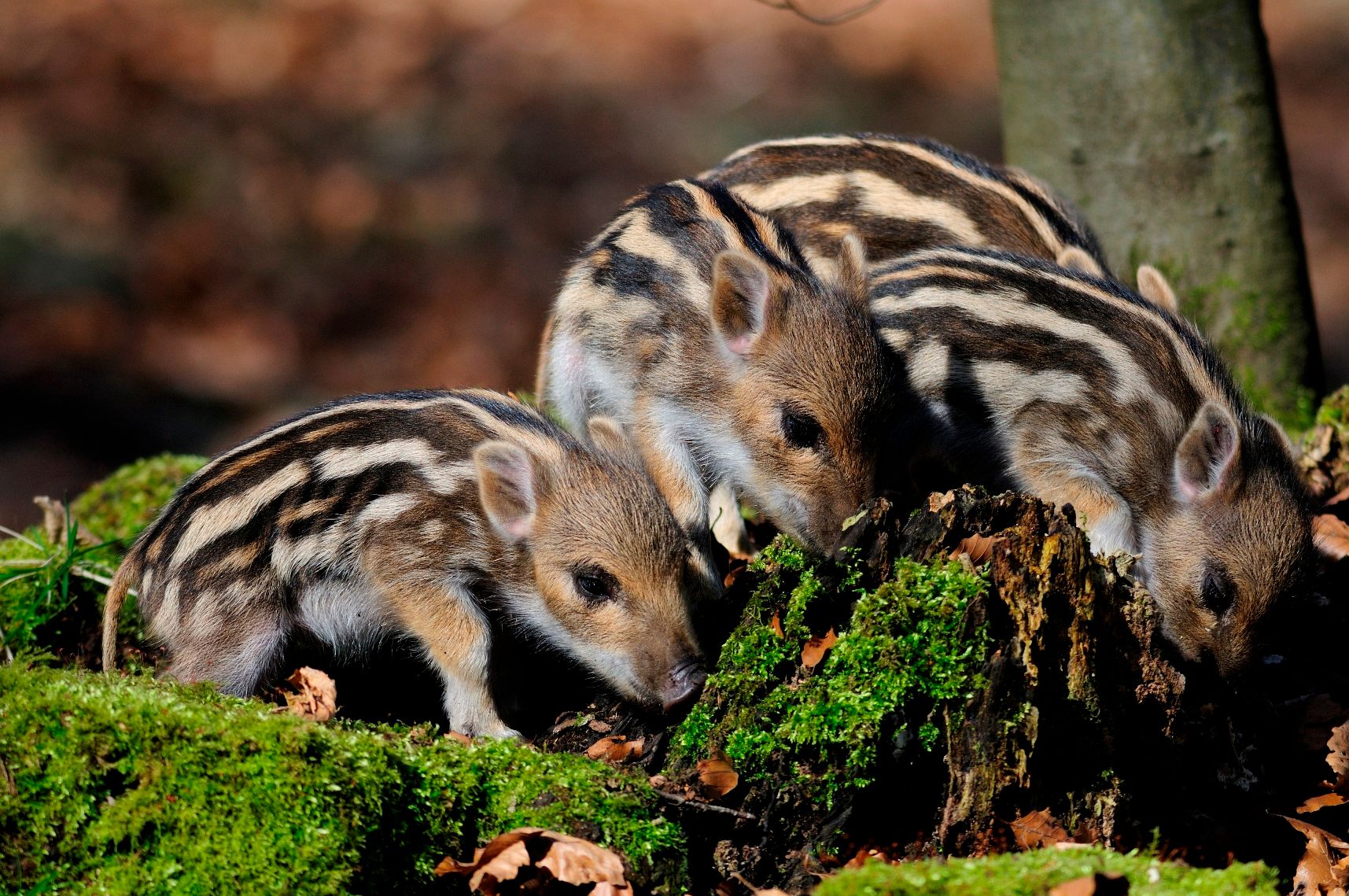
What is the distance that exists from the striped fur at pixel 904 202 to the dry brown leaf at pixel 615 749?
2554 millimetres

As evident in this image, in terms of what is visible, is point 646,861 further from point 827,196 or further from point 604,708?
point 827,196

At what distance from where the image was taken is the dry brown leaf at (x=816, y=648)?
3.67 m

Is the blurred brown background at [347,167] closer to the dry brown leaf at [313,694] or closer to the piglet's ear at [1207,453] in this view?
the dry brown leaf at [313,694]

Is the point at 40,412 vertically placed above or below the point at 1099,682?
above

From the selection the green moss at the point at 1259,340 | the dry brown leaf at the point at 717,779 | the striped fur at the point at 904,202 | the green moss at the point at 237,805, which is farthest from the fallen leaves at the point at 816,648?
the green moss at the point at 1259,340

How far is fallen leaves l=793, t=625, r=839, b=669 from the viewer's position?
3.67 m

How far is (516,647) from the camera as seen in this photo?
493 cm

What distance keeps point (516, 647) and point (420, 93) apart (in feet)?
34.0

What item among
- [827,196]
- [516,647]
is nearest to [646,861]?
[516,647]

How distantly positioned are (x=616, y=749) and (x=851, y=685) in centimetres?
83

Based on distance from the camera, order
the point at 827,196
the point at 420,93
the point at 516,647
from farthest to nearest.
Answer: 1. the point at 420,93
2. the point at 827,196
3. the point at 516,647

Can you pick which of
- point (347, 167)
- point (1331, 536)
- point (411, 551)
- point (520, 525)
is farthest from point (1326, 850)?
point (347, 167)

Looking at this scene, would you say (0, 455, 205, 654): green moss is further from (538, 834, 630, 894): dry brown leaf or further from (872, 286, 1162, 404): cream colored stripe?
(872, 286, 1162, 404): cream colored stripe

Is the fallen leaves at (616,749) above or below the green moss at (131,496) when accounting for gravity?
below
